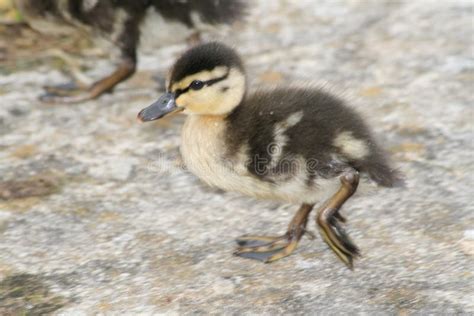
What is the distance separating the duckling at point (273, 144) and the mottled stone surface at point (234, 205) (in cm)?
11

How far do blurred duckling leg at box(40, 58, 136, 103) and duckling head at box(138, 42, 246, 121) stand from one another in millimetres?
1079

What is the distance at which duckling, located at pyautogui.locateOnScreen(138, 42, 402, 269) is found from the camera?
2484mm

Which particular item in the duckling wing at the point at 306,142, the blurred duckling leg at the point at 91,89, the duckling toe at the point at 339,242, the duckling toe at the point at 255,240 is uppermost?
the blurred duckling leg at the point at 91,89

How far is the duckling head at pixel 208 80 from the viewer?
2.60 metres

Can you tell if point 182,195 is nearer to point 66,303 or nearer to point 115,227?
point 115,227

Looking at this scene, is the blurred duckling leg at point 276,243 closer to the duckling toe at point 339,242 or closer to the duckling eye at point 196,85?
the duckling toe at point 339,242

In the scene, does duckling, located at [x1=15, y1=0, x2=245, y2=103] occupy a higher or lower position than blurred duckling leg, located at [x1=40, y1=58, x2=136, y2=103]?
higher

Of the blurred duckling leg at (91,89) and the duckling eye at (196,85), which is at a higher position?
the blurred duckling leg at (91,89)

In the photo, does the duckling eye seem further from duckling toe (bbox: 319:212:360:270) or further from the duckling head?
duckling toe (bbox: 319:212:360:270)

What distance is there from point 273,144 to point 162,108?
0.44m

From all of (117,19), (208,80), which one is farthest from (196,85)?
(117,19)

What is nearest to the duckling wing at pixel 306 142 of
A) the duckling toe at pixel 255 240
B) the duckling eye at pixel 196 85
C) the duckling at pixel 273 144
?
the duckling at pixel 273 144

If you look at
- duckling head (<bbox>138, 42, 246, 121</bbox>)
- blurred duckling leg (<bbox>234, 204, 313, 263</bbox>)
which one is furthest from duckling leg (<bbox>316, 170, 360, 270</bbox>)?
duckling head (<bbox>138, 42, 246, 121</bbox>)

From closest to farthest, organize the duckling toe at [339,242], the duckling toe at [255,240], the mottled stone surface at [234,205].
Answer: the mottled stone surface at [234,205], the duckling toe at [339,242], the duckling toe at [255,240]
